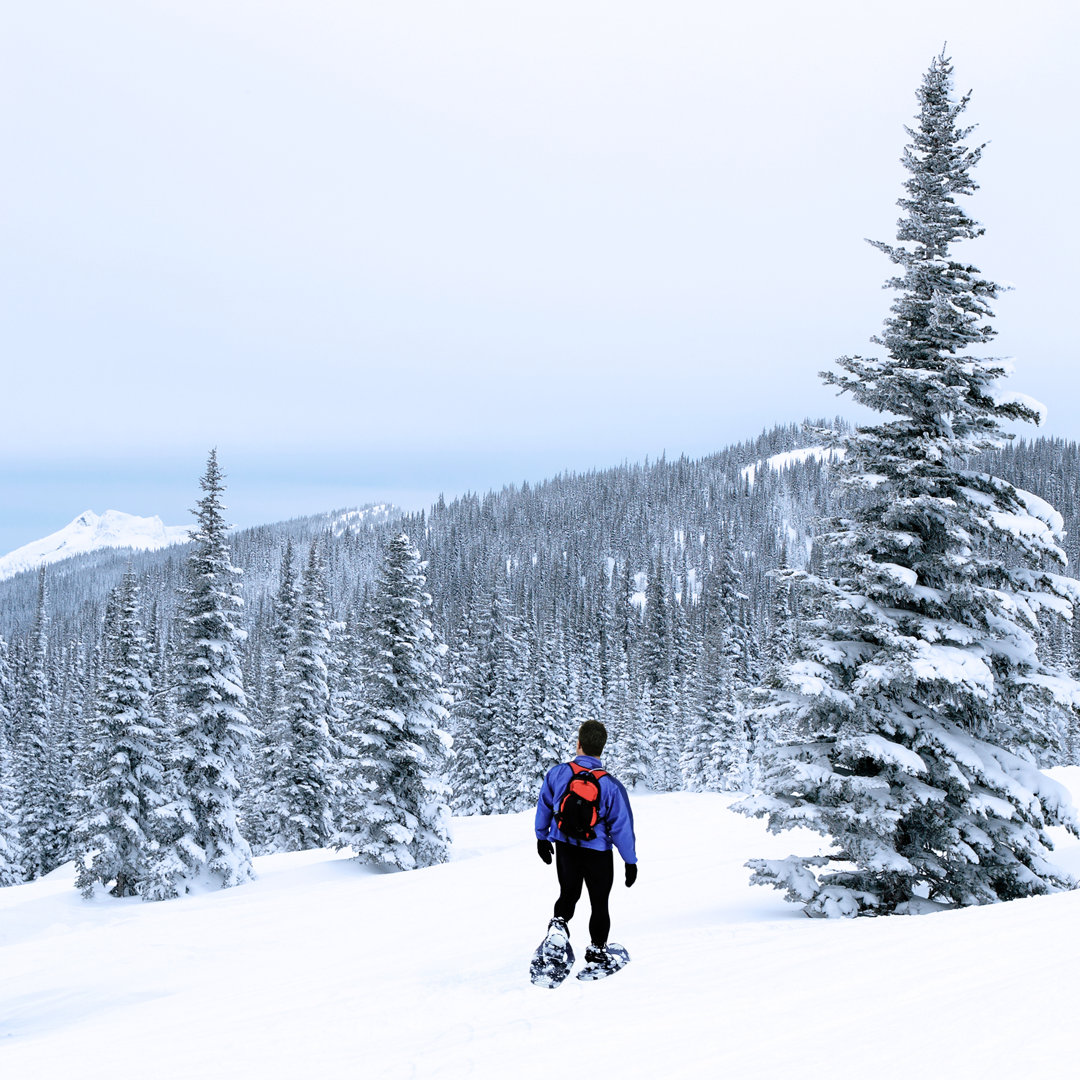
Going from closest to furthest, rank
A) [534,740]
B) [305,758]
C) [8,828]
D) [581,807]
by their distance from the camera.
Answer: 1. [581,807]
2. [305,758]
3. [8,828]
4. [534,740]

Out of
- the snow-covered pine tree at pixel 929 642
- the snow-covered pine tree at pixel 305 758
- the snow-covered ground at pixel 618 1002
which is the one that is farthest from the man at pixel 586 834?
the snow-covered pine tree at pixel 305 758

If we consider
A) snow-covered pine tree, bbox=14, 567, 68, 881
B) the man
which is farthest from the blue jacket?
snow-covered pine tree, bbox=14, 567, 68, 881

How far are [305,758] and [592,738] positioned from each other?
2974 cm

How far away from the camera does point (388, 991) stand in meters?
7.22

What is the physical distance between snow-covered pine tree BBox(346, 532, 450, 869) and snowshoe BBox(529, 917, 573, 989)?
18.2 m

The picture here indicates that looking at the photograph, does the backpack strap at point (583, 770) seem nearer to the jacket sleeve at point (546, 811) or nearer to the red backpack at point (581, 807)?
the red backpack at point (581, 807)

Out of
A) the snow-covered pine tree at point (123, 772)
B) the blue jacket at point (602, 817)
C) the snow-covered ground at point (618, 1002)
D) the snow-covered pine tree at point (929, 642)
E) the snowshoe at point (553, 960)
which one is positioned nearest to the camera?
the snow-covered ground at point (618, 1002)

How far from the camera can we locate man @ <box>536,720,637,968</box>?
646 centimetres

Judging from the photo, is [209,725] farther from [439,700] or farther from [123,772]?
[439,700]

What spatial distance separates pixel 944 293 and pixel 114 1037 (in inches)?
479

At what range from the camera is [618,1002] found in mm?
5730

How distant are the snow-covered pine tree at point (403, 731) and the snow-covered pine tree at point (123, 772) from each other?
23.8 ft

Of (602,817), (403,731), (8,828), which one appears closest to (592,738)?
(602,817)

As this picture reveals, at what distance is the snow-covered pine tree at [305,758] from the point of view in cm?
3341
